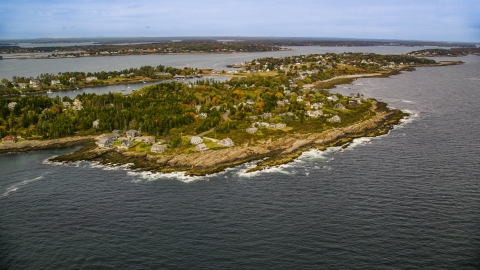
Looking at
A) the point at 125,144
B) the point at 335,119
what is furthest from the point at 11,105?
the point at 335,119

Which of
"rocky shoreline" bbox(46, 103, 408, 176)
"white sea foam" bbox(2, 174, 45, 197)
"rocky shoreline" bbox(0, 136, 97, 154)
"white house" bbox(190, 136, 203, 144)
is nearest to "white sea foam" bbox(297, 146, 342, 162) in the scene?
"rocky shoreline" bbox(46, 103, 408, 176)

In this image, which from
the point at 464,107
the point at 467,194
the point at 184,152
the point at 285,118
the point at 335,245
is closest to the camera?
the point at 335,245

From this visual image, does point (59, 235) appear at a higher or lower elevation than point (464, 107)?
lower

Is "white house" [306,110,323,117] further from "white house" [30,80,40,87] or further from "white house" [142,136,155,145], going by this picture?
"white house" [30,80,40,87]

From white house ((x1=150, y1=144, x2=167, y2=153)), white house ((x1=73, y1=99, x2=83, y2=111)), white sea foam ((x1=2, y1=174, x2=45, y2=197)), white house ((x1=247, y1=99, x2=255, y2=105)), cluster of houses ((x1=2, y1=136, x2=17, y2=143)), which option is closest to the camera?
white sea foam ((x1=2, y1=174, x2=45, y2=197))

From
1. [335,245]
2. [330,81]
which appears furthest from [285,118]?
[330,81]

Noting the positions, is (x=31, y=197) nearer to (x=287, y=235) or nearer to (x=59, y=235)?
(x=59, y=235)
